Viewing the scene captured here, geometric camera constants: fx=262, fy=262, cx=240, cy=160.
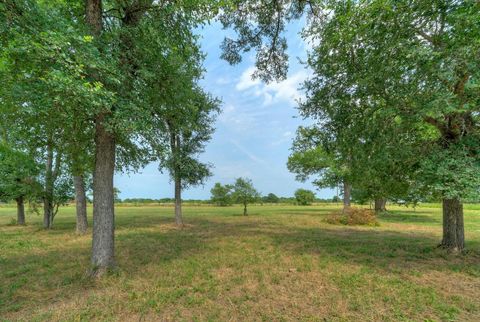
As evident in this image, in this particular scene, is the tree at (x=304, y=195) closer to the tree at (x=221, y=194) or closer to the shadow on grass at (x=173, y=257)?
the tree at (x=221, y=194)

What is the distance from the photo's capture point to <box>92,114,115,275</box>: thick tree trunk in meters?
6.83

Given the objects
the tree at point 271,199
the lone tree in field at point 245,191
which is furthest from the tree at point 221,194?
the tree at point 271,199

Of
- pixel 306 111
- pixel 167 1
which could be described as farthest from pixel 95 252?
pixel 306 111

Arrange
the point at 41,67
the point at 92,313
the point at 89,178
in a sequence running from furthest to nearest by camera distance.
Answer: the point at 89,178
the point at 41,67
the point at 92,313

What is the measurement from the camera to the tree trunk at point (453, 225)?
8.64 metres

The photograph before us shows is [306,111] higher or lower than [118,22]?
lower

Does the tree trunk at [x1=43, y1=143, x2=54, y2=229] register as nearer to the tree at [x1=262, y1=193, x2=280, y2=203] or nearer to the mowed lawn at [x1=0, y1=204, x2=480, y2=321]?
the mowed lawn at [x1=0, y1=204, x2=480, y2=321]

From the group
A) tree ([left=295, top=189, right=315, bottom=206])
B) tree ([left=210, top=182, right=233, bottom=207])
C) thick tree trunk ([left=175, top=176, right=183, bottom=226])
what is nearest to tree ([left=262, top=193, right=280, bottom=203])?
tree ([left=295, top=189, right=315, bottom=206])

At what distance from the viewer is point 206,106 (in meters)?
18.6

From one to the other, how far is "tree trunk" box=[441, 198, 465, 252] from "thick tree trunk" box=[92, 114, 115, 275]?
10.4m

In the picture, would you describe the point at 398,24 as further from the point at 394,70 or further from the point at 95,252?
the point at 95,252

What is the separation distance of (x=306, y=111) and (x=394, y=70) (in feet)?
14.1

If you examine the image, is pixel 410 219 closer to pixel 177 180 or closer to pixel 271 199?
pixel 177 180

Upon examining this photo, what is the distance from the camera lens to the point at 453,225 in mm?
8828
